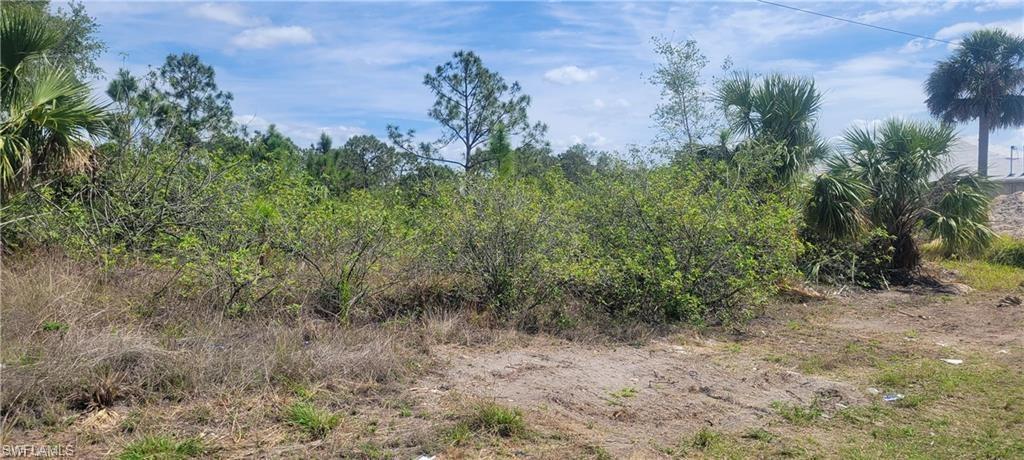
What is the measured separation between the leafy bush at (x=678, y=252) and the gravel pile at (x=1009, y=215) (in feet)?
55.4

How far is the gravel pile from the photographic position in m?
23.6

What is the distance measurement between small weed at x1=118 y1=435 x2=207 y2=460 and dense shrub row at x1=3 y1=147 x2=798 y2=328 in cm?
309

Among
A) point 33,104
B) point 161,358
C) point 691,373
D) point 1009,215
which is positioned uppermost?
point 33,104

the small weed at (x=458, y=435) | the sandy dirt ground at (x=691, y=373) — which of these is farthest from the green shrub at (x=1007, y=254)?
the small weed at (x=458, y=435)

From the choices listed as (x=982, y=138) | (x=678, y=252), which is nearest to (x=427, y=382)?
(x=678, y=252)

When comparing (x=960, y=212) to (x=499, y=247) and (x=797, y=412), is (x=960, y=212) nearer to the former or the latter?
(x=499, y=247)

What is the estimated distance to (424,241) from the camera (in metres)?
8.91

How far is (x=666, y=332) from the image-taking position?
895 cm

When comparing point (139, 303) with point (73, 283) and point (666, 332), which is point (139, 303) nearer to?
point (73, 283)

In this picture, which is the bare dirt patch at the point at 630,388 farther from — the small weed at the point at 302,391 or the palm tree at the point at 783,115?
the palm tree at the point at 783,115

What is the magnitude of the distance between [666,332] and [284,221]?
4.58m

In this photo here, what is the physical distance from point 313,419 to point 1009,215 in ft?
92.0

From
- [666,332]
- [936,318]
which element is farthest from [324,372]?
[936,318]

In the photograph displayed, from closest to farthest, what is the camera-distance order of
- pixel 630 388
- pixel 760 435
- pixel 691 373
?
1. pixel 760 435
2. pixel 630 388
3. pixel 691 373
